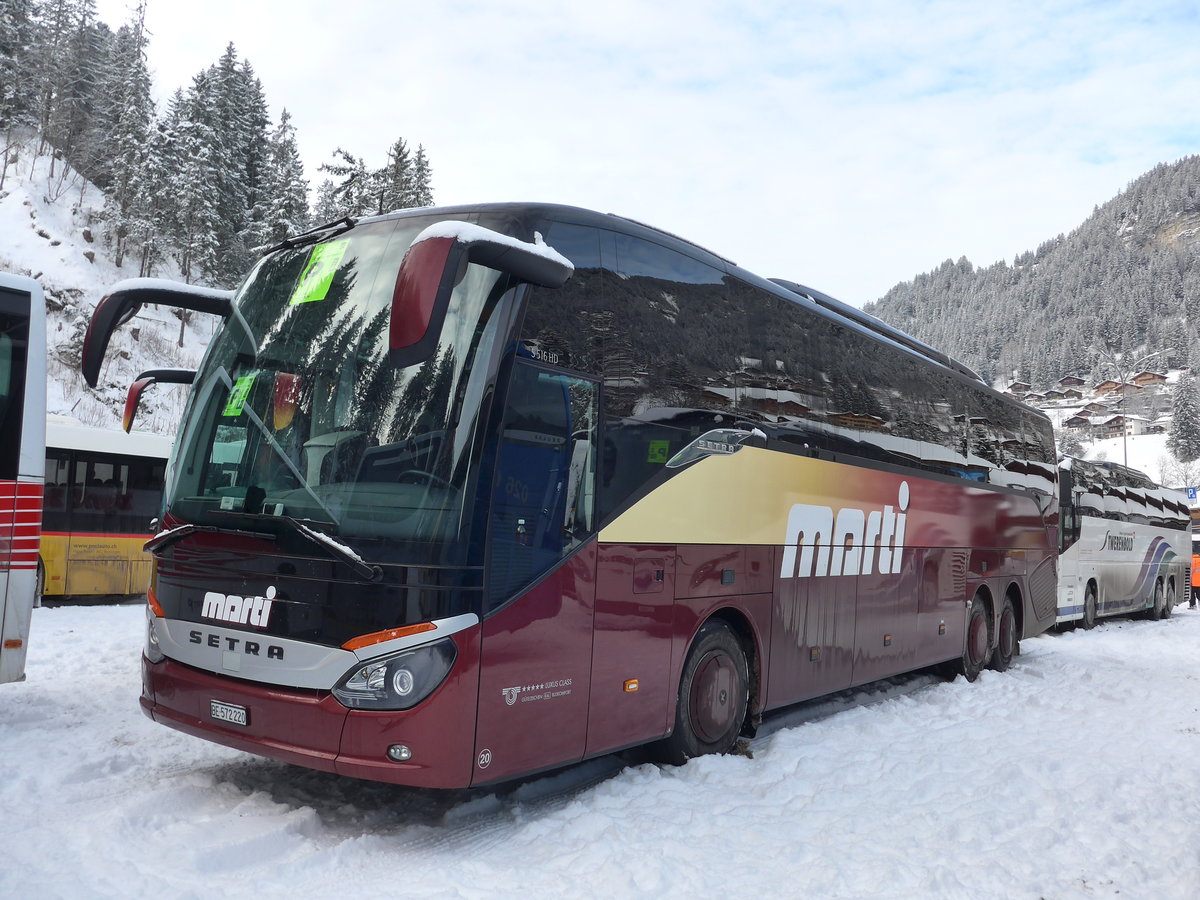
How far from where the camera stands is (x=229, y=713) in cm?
543

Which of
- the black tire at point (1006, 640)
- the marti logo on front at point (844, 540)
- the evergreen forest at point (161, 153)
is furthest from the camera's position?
the evergreen forest at point (161, 153)

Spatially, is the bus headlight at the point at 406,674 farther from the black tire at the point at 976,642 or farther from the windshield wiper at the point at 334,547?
the black tire at the point at 976,642

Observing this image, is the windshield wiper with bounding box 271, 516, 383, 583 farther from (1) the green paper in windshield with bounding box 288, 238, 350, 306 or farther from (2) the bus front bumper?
(1) the green paper in windshield with bounding box 288, 238, 350, 306

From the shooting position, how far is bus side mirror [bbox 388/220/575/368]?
169 inches

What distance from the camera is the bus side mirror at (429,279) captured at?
14.1ft

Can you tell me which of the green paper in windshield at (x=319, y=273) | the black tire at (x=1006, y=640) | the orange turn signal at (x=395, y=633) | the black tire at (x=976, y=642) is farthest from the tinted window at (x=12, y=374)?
the black tire at (x=1006, y=640)

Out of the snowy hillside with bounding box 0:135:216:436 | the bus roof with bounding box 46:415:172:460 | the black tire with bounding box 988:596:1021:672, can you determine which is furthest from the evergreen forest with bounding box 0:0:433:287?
the black tire with bounding box 988:596:1021:672

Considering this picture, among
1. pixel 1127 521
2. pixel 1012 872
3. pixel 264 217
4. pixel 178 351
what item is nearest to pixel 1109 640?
pixel 1127 521

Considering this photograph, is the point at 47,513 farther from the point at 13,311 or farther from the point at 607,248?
the point at 607,248

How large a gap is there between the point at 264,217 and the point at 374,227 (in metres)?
59.0

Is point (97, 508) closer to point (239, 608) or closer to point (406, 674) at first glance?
point (239, 608)

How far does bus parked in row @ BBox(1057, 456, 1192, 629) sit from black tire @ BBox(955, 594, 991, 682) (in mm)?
8427

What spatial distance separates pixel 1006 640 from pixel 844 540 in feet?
21.0

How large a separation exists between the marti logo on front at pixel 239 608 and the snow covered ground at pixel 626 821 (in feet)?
3.46
